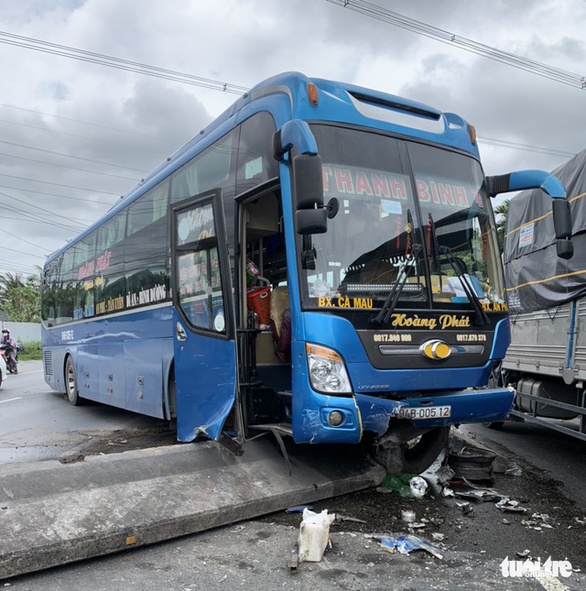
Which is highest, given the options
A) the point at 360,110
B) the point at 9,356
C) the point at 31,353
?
the point at 360,110

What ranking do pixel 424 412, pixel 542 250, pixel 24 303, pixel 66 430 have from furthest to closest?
1. pixel 24 303
2. pixel 66 430
3. pixel 542 250
4. pixel 424 412

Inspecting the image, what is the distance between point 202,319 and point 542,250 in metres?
4.74

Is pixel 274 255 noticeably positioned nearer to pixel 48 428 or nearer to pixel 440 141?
pixel 440 141

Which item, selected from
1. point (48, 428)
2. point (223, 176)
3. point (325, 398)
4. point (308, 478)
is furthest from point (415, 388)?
point (48, 428)

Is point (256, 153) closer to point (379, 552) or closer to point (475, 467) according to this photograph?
point (379, 552)

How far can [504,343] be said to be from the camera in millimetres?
5441

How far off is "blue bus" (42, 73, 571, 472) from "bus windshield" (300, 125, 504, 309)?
0.01 m

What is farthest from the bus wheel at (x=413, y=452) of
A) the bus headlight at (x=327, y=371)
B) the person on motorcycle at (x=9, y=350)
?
the person on motorcycle at (x=9, y=350)

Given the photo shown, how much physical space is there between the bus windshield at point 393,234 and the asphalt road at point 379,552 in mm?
1775

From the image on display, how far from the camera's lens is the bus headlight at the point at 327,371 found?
459 cm

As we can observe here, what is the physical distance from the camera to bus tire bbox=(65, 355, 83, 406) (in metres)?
12.0

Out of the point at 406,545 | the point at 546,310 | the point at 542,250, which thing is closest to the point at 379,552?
the point at 406,545

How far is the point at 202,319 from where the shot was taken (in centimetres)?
588

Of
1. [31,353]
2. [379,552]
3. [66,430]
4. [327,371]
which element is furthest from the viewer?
[31,353]
